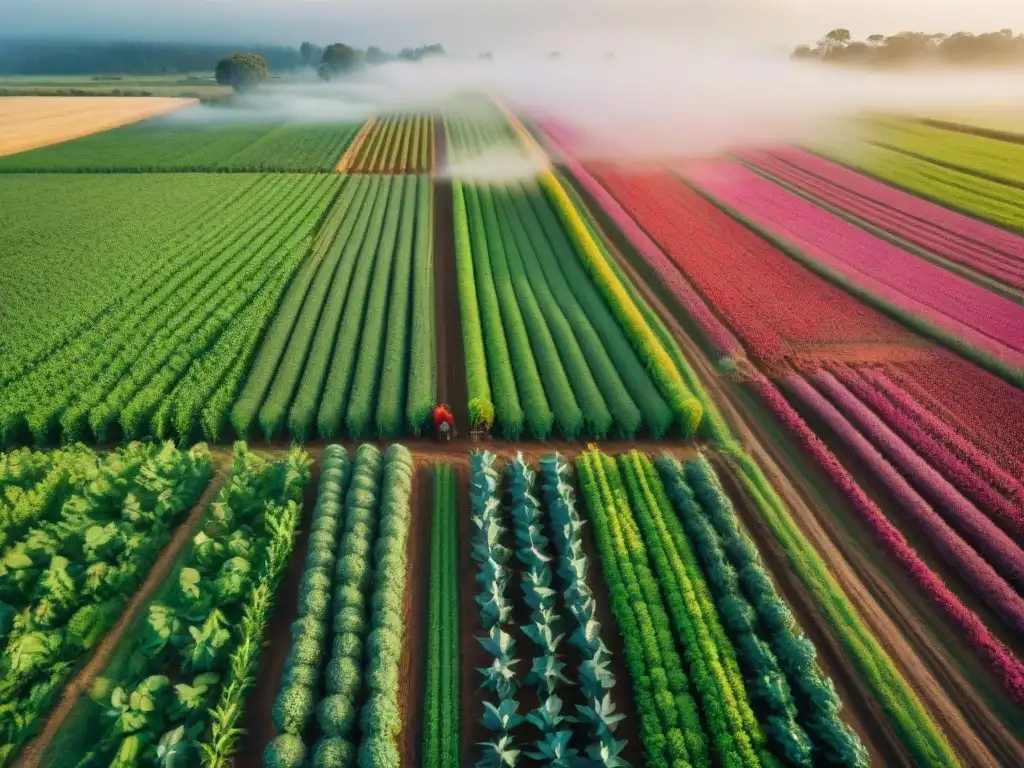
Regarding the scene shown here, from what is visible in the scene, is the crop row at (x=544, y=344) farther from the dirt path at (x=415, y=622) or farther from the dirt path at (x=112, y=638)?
the dirt path at (x=112, y=638)

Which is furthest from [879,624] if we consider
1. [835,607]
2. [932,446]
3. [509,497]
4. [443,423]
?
[443,423]

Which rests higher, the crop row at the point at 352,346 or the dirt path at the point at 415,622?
the crop row at the point at 352,346

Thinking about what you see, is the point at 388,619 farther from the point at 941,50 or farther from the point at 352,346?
the point at 941,50

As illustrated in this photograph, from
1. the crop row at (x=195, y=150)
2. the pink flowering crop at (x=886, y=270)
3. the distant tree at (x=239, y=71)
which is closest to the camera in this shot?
the pink flowering crop at (x=886, y=270)

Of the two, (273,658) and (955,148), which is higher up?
(955,148)

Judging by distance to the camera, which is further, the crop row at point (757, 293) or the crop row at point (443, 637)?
the crop row at point (757, 293)

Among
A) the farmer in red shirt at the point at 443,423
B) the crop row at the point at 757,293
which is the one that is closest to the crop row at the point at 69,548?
the farmer in red shirt at the point at 443,423

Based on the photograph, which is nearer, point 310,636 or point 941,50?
point 310,636

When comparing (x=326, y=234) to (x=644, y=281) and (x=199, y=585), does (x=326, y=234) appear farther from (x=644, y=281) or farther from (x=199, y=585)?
(x=199, y=585)
